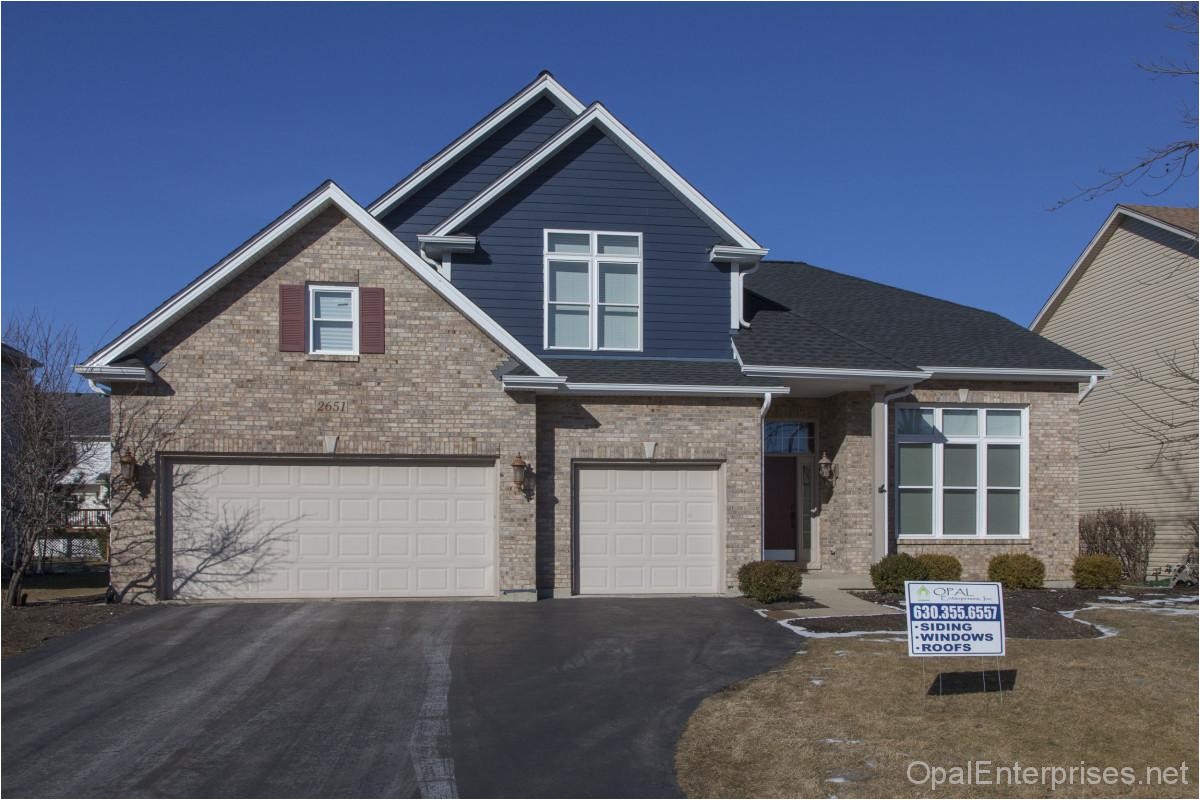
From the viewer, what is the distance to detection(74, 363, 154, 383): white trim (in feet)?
52.9

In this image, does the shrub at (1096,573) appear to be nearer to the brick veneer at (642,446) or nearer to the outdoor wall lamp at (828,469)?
the outdoor wall lamp at (828,469)

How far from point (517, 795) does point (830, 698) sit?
382 centimetres

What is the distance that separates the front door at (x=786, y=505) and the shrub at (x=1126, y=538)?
703cm

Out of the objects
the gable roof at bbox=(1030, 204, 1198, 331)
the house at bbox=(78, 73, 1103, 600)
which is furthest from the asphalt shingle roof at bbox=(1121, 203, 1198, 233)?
the house at bbox=(78, 73, 1103, 600)

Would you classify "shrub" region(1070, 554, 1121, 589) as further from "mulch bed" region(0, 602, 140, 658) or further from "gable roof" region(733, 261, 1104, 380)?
"mulch bed" region(0, 602, 140, 658)

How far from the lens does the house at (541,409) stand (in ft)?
55.4

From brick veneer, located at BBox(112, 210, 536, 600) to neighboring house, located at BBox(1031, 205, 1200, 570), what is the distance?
1445 centimetres

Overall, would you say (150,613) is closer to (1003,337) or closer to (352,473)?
(352,473)

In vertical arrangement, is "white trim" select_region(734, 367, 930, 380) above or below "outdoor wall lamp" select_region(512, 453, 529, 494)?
above

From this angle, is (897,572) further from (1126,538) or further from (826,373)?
(1126,538)

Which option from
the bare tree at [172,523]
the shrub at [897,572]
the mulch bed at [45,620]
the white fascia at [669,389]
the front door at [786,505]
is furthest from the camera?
the front door at [786,505]

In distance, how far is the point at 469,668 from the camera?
1225cm

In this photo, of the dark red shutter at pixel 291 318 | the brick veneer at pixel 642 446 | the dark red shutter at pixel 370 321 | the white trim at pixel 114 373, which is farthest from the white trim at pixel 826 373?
the white trim at pixel 114 373

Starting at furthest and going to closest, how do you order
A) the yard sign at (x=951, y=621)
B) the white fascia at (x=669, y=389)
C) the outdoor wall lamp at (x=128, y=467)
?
the white fascia at (x=669, y=389), the outdoor wall lamp at (x=128, y=467), the yard sign at (x=951, y=621)
